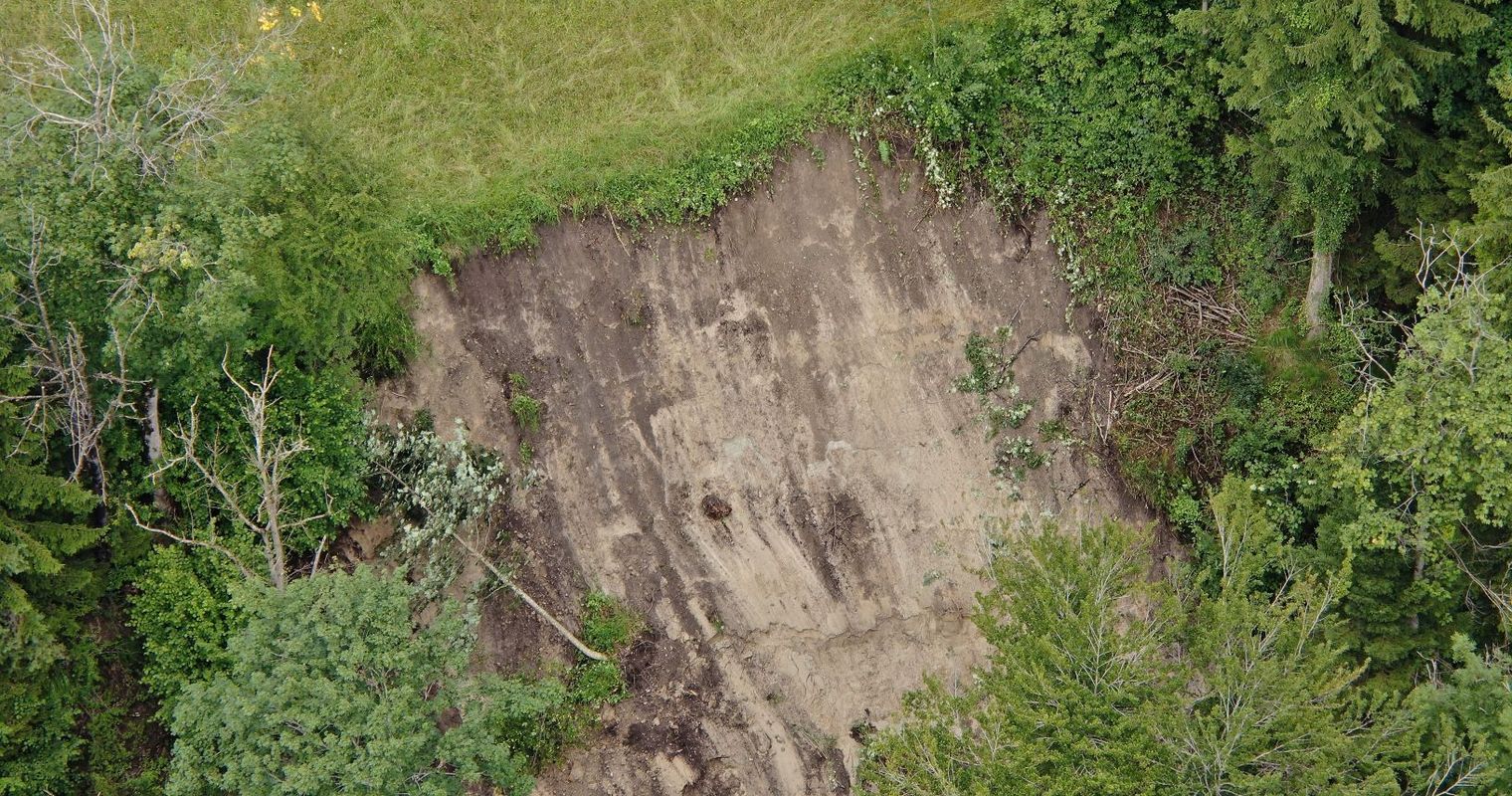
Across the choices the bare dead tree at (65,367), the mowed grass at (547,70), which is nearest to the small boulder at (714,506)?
the mowed grass at (547,70)

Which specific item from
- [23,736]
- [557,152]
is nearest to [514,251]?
[557,152]

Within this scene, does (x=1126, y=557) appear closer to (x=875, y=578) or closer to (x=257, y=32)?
(x=875, y=578)

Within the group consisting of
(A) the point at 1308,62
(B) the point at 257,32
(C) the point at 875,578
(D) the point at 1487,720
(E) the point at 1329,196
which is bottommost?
(D) the point at 1487,720

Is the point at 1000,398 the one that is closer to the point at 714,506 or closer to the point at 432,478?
the point at 714,506

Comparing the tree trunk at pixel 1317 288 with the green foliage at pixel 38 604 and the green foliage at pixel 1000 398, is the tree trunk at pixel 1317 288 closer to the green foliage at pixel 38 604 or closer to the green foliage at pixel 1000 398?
the green foliage at pixel 1000 398

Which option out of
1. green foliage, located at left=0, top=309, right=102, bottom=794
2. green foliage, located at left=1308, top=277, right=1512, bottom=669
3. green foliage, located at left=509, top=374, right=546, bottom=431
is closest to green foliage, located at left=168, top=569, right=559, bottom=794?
green foliage, located at left=0, top=309, right=102, bottom=794

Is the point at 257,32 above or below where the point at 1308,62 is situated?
above

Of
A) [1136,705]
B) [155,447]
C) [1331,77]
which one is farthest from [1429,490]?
[155,447]
